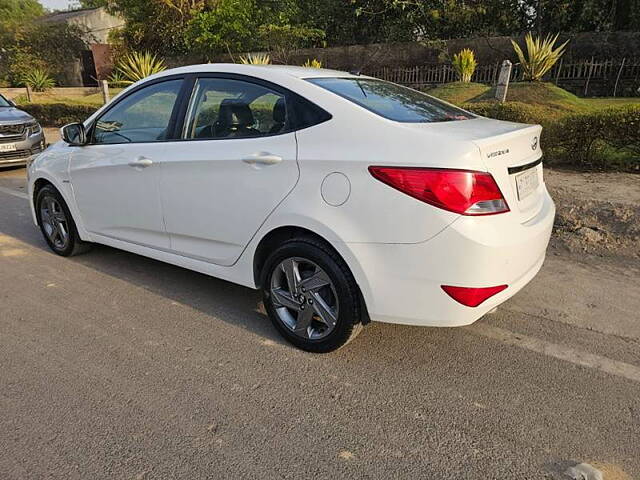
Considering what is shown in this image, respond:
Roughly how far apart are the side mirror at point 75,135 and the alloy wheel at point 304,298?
7.46 feet

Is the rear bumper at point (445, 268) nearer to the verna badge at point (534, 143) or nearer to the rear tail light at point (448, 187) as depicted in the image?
the rear tail light at point (448, 187)

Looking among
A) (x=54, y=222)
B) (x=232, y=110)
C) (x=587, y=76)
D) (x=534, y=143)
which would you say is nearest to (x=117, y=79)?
(x=587, y=76)

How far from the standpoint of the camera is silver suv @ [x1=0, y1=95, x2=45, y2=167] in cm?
871

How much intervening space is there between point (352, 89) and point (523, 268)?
152cm

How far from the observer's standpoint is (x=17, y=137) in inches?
350

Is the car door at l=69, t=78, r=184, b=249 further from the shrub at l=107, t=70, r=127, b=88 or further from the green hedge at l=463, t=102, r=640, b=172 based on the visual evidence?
the shrub at l=107, t=70, r=127, b=88

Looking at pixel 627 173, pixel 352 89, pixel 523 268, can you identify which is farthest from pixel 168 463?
pixel 627 173

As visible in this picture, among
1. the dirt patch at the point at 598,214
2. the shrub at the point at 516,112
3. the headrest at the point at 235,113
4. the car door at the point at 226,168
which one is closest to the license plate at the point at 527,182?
the car door at the point at 226,168

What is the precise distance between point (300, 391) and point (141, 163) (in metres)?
2.04

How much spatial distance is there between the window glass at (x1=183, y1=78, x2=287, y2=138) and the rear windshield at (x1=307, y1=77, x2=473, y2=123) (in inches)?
12.1

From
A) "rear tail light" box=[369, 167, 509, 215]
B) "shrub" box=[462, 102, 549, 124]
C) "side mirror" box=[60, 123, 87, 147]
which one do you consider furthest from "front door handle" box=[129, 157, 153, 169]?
"shrub" box=[462, 102, 549, 124]

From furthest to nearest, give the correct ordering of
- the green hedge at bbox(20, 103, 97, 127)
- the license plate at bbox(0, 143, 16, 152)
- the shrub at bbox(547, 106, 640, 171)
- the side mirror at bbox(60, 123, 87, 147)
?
the green hedge at bbox(20, 103, 97, 127) → the license plate at bbox(0, 143, 16, 152) → the shrub at bbox(547, 106, 640, 171) → the side mirror at bbox(60, 123, 87, 147)

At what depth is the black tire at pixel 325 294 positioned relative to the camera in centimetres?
278

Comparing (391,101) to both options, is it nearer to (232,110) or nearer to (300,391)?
(232,110)
